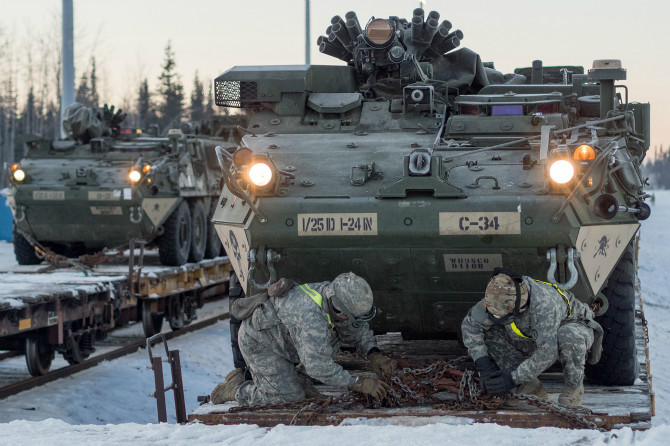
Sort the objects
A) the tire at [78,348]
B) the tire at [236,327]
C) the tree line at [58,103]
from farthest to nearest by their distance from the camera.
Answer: the tree line at [58,103] → the tire at [78,348] → the tire at [236,327]

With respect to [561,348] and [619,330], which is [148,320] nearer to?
[619,330]

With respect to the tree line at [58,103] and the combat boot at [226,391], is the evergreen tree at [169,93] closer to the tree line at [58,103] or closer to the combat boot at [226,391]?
the tree line at [58,103]

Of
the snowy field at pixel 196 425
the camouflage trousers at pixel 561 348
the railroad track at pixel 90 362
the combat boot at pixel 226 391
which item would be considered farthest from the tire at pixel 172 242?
the camouflage trousers at pixel 561 348

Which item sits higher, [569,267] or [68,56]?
[68,56]

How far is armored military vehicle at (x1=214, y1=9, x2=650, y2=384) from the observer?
6930mm

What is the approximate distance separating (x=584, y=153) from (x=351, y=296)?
5.78ft

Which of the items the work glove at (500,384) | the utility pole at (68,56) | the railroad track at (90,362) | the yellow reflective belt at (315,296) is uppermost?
the utility pole at (68,56)

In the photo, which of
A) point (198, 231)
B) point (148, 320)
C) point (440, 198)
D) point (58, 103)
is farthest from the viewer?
point (58, 103)

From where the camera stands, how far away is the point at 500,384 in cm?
670

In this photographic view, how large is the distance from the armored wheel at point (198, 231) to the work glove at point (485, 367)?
10833mm

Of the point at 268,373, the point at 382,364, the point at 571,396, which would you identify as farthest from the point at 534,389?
the point at 268,373

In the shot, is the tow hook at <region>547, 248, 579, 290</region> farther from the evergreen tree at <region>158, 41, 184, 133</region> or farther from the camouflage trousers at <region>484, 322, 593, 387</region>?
the evergreen tree at <region>158, 41, 184, 133</region>

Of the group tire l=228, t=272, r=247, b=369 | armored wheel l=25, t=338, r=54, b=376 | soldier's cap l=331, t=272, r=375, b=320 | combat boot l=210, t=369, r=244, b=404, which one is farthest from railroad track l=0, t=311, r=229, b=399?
soldier's cap l=331, t=272, r=375, b=320

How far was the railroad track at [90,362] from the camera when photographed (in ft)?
36.4
